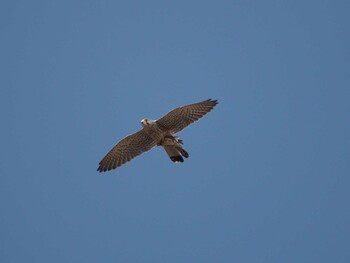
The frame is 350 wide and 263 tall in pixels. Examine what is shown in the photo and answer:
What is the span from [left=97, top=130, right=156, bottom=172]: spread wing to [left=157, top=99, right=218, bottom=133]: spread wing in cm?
83

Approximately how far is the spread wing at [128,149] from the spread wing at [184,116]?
832 mm

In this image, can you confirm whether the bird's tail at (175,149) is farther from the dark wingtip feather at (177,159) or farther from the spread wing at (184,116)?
the spread wing at (184,116)

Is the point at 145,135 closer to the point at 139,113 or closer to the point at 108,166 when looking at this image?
the point at 108,166

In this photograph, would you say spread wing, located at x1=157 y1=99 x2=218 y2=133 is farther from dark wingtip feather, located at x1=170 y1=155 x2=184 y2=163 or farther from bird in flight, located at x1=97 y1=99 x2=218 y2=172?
dark wingtip feather, located at x1=170 y1=155 x2=184 y2=163

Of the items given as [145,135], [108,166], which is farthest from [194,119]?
[108,166]

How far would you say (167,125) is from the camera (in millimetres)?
14477

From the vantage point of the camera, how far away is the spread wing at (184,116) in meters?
14.3

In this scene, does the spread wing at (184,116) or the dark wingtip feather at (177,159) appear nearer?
the spread wing at (184,116)

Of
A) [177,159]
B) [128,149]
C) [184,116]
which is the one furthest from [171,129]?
[128,149]

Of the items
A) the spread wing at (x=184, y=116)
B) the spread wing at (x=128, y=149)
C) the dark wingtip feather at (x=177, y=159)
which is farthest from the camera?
the spread wing at (x=128, y=149)

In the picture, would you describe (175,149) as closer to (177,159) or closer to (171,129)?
(177,159)

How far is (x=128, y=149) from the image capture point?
50.8ft

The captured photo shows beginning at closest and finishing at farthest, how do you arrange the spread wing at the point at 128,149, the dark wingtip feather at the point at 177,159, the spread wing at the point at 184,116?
the spread wing at the point at 184,116 < the dark wingtip feather at the point at 177,159 < the spread wing at the point at 128,149

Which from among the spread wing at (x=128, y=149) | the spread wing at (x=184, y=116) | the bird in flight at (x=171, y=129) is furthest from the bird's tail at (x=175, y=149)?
the spread wing at (x=128, y=149)
